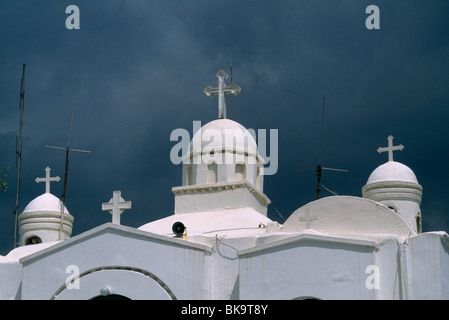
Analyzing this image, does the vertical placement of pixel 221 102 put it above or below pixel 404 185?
above

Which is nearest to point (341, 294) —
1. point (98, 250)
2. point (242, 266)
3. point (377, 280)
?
point (377, 280)

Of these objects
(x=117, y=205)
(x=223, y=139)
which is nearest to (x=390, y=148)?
(x=223, y=139)

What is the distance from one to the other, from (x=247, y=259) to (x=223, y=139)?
23.5 feet

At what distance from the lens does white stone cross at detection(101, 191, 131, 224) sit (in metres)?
24.9

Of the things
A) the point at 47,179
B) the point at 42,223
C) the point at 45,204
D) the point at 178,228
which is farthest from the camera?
the point at 47,179

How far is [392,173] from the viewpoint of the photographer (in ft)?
92.7

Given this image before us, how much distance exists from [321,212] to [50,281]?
7.13 meters

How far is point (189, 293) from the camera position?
904 inches

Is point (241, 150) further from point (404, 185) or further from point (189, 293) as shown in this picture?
point (189, 293)

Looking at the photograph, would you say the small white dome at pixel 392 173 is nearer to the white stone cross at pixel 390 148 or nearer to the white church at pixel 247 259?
the white stone cross at pixel 390 148

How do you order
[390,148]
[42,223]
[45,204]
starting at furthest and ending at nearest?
[45,204]
[42,223]
[390,148]

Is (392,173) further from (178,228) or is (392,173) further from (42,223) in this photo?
(42,223)

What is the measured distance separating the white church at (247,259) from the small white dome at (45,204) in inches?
121

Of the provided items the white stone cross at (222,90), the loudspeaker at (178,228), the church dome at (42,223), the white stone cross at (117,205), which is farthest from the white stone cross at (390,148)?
the church dome at (42,223)
